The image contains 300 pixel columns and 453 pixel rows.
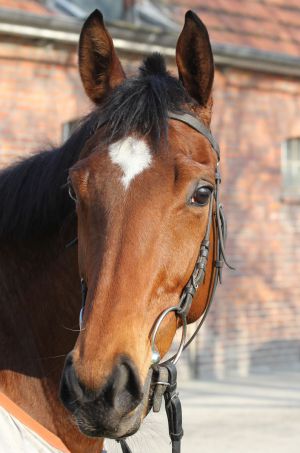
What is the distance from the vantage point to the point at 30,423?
273 centimetres

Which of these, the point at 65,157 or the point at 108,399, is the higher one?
the point at 65,157

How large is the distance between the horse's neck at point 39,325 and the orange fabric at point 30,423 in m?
0.12

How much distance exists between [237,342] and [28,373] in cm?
742

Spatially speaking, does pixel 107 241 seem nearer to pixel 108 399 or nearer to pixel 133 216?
pixel 133 216

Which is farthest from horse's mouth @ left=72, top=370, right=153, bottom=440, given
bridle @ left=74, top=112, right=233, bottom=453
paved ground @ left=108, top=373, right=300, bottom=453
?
paved ground @ left=108, top=373, right=300, bottom=453

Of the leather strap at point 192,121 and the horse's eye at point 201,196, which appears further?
the leather strap at point 192,121

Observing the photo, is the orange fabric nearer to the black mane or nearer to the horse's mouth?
the horse's mouth

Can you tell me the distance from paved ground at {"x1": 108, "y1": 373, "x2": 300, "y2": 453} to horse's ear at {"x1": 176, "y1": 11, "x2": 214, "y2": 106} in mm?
3375

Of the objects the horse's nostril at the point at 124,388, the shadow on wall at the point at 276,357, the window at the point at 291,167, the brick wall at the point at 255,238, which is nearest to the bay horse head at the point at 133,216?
the horse's nostril at the point at 124,388

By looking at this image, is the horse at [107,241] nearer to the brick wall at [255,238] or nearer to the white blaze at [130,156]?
the white blaze at [130,156]

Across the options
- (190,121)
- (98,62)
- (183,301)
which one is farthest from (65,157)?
(183,301)

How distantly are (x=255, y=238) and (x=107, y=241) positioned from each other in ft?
26.0

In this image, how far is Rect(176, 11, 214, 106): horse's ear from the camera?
2.94 m

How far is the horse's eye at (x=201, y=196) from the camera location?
8.93ft
